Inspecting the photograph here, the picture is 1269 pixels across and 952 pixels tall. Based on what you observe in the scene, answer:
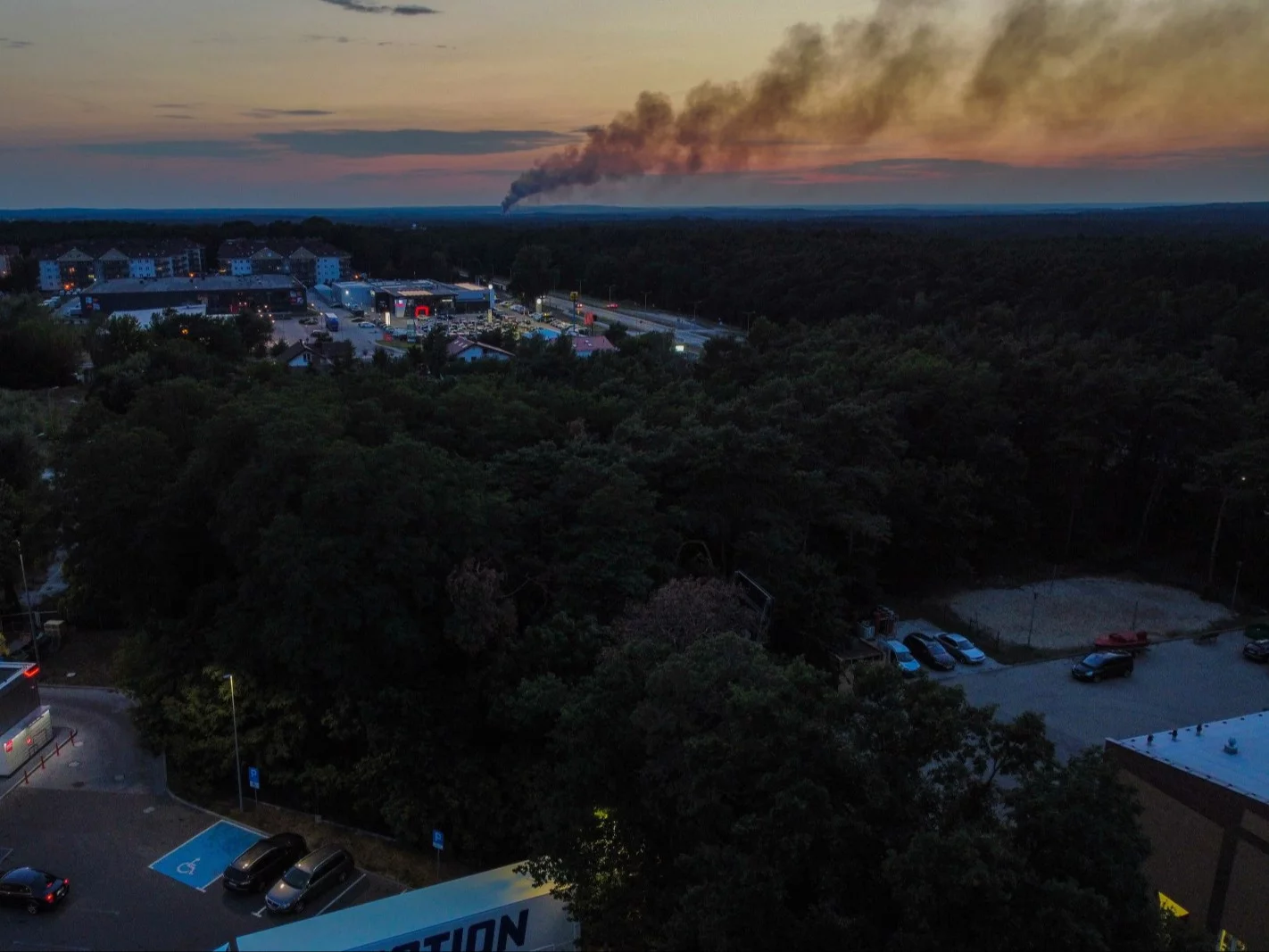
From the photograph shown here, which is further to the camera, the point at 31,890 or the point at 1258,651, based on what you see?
the point at 1258,651

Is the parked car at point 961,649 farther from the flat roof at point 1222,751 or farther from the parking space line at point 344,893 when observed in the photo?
the parking space line at point 344,893

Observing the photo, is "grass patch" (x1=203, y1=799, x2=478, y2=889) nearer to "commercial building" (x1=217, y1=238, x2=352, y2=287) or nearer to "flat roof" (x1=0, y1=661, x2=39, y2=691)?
"flat roof" (x1=0, y1=661, x2=39, y2=691)

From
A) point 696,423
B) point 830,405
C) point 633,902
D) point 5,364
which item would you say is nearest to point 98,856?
point 633,902

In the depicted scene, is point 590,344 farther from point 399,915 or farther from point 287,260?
point 287,260

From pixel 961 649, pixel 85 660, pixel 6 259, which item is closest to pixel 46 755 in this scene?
pixel 85 660

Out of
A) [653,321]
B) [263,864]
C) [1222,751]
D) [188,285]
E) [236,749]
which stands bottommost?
[263,864]

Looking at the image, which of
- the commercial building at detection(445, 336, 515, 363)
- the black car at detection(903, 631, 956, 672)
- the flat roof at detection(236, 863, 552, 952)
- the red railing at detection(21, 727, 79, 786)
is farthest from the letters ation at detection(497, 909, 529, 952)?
the commercial building at detection(445, 336, 515, 363)
